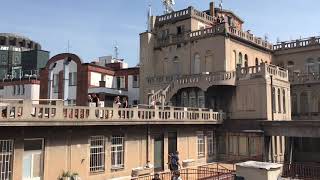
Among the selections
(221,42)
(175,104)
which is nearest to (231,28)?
(221,42)

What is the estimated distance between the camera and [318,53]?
41.8 meters

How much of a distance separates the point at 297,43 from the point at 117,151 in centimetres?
2835

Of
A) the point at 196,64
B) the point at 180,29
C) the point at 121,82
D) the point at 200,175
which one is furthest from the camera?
the point at 121,82

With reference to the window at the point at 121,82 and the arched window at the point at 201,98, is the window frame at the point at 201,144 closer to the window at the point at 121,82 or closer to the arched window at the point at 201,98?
the arched window at the point at 201,98

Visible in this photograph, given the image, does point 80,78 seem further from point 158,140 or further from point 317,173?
point 317,173

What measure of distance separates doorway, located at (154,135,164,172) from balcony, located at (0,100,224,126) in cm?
157

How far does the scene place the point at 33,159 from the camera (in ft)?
64.1

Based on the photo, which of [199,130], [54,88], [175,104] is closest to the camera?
[199,130]

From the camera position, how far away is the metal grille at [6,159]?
59.8ft

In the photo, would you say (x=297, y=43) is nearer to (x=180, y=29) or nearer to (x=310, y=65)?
(x=310, y=65)

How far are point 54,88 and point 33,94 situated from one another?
592 centimetres

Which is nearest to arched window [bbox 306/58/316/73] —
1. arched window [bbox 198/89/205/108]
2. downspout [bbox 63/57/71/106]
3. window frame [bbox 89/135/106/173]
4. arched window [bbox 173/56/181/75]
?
arched window [bbox 198/89/205/108]

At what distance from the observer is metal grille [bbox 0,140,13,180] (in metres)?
18.2

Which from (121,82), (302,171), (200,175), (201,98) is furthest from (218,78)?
(121,82)
